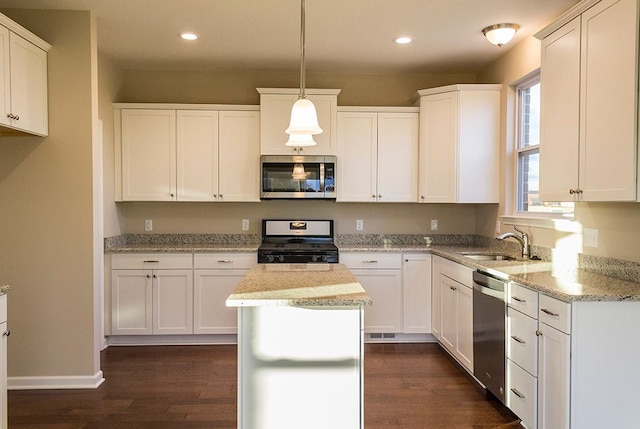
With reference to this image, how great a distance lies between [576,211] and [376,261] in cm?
180

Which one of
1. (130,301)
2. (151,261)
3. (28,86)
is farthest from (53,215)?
(130,301)

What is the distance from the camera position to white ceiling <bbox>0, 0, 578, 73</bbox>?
3.24m

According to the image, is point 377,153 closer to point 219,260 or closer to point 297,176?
point 297,176

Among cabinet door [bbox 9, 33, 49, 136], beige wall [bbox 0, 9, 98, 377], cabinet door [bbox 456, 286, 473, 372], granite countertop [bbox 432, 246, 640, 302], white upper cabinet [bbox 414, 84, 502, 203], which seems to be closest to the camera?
granite countertop [bbox 432, 246, 640, 302]

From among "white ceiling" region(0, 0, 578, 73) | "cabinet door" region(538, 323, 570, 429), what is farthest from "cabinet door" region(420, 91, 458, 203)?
"cabinet door" region(538, 323, 570, 429)

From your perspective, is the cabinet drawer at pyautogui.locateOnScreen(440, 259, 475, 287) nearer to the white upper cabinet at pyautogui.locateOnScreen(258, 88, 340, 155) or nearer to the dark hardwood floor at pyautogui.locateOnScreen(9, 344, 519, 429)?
the dark hardwood floor at pyautogui.locateOnScreen(9, 344, 519, 429)

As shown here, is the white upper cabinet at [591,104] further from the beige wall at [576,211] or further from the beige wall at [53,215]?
the beige wall at [53,215]

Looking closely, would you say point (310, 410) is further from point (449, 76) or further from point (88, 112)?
point (449, 76)

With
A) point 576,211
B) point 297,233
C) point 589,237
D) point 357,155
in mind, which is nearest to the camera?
point 589,237

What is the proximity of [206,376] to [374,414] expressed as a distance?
4.52 ft

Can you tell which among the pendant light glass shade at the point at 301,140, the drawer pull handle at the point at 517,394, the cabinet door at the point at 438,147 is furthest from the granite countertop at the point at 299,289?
the cabinet door at the point at 438,147

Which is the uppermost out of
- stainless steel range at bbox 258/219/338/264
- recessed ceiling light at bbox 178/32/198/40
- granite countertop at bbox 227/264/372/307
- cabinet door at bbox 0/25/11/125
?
recessed ceiling light at bbox 178/32/198/40

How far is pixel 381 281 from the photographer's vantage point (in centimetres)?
443

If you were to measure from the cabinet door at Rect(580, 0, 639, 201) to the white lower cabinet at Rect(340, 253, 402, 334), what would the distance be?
2066 mm
